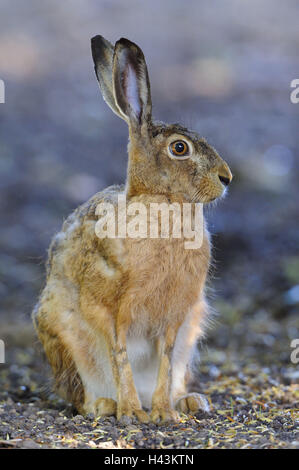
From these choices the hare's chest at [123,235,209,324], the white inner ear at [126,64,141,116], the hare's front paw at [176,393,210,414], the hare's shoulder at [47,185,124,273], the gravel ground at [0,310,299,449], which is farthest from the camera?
Result: the hare's front paw at [176,393,210,414]

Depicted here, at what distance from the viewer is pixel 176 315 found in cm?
475

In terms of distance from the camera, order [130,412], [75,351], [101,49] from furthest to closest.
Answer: [75,351]
[101,49]
[130,412]


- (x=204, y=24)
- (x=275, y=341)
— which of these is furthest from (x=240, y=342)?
(x=204, y=24)

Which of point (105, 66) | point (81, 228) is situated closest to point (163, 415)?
point (81, 228)

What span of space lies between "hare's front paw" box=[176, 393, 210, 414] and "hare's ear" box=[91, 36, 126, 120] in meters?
2.09

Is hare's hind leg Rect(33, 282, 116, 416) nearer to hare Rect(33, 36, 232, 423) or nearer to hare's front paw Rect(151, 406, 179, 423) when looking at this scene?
hare Rect(33, 36, 232, 423)

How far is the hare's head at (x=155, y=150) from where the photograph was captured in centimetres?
450

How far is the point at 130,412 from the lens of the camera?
4629 millimetres

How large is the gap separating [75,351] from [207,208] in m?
1.41

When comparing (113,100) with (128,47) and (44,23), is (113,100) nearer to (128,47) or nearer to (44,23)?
(128,47)

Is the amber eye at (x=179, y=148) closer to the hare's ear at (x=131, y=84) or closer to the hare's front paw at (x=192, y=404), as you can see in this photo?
the hare's ear at (x=131, y=84)

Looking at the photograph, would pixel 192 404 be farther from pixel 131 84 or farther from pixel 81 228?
pixel 131 84

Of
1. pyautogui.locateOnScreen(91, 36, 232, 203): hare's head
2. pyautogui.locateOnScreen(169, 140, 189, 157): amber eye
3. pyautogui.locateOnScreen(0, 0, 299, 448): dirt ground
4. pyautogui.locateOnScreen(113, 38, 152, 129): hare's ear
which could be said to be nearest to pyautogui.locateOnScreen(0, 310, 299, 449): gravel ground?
pyautogui.locateOnScreen(0, 0, 299, 448): dirt ground

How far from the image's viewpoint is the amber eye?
4516mm
